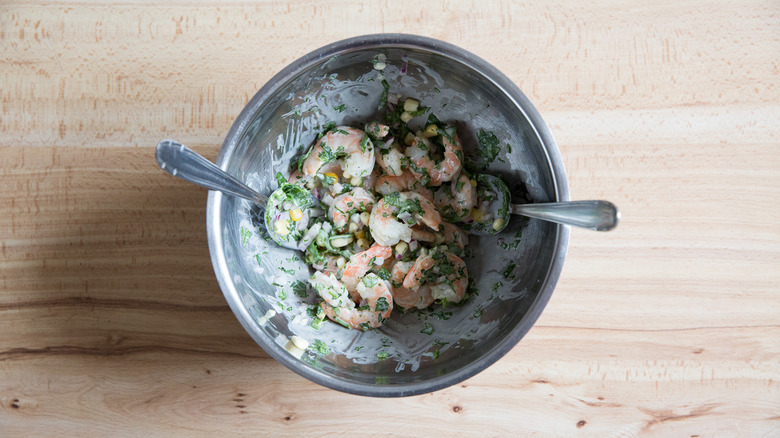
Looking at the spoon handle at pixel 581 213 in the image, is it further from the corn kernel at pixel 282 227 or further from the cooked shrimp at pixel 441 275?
the corn kernel at pixel 282 227

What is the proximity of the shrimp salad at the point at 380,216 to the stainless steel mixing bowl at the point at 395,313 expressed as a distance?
0.18 ft

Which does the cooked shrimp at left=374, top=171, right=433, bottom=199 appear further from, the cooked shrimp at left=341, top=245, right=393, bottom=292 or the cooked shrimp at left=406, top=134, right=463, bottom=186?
the cooked shrimp at left=341, top=245, right=393, bottom=292

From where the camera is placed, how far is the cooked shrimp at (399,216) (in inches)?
60.0

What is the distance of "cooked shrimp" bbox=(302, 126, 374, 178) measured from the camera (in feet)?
5.11

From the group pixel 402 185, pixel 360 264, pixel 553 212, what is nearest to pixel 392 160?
pixel 402 185

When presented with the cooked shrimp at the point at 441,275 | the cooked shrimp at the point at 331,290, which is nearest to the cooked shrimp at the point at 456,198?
the cooked shrimp at the point at 441,275

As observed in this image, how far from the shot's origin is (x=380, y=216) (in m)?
1.53

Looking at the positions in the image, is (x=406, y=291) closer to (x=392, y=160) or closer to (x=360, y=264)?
(x=360, y=264)

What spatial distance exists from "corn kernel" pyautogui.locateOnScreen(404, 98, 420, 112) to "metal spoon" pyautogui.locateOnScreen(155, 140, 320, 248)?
1.69ft

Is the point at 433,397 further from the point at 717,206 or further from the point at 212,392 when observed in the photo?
the point at 717,206

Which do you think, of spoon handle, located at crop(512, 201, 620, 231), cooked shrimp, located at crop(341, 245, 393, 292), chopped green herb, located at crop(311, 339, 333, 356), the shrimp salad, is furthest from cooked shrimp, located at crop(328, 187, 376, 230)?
spoon handle, located at crop(512, 201, 620, 231)

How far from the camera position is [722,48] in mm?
1822

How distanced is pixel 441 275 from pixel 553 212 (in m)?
0.43

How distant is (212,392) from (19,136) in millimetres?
1088
